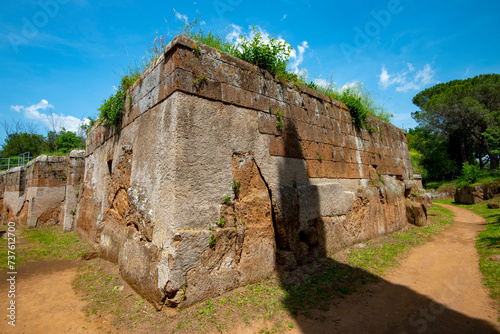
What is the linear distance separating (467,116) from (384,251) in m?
23.5

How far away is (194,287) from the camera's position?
3.04 metres

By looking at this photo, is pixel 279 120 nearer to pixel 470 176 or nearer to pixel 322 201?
pixel 322 201

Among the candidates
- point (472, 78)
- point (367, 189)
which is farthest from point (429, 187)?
point (367, 189)

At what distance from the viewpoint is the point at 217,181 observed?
3.52 m

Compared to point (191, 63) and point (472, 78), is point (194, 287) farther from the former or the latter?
point (472, 78)

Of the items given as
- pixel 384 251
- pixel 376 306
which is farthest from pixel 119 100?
pixel 384 251

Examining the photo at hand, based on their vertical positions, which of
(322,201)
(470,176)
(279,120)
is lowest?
(322,201)

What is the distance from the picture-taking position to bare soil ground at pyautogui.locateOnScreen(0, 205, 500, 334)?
2.85 meters

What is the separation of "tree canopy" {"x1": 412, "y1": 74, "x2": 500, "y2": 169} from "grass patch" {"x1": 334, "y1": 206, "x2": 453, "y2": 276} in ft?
58.3

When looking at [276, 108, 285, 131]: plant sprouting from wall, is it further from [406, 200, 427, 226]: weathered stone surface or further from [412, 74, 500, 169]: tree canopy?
[412, 74, 500, 169]: tree canopy

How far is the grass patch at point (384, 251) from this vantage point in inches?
185

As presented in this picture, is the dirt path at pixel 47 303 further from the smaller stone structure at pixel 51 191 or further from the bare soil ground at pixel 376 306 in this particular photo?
the smaller stone structure at pixel 51 191

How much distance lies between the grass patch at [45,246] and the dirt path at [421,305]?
5.35 meters

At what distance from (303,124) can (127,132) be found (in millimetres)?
3241
